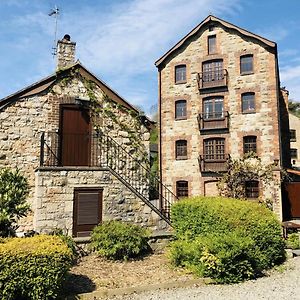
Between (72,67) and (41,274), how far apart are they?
8.91 meters

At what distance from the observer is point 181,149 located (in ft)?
76.6

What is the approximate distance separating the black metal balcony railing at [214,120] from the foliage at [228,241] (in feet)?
41.4

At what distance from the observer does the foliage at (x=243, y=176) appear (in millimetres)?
20172

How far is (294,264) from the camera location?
30.8 feet

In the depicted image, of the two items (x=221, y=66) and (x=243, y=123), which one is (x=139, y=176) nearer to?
(x=243, y=123)

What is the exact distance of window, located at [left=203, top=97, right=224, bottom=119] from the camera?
22.7 m

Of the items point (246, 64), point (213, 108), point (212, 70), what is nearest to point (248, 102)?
point (213, 108)

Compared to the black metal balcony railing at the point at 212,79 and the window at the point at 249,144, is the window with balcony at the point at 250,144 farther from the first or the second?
the black metal balcony railing at the point at 212,79

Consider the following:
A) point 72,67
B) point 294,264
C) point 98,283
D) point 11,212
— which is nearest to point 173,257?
point 98,283

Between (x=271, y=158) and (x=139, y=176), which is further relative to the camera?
(x=271, y=158)

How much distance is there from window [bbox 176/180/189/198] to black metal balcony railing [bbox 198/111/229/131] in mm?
4034

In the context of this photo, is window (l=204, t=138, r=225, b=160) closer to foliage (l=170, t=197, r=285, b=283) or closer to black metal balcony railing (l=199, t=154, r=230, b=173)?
black metal balcony railing (l=199, t=154, r=230, b=173)

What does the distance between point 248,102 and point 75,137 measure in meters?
13.4

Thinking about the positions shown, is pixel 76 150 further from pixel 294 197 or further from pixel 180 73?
pixel 294 197
